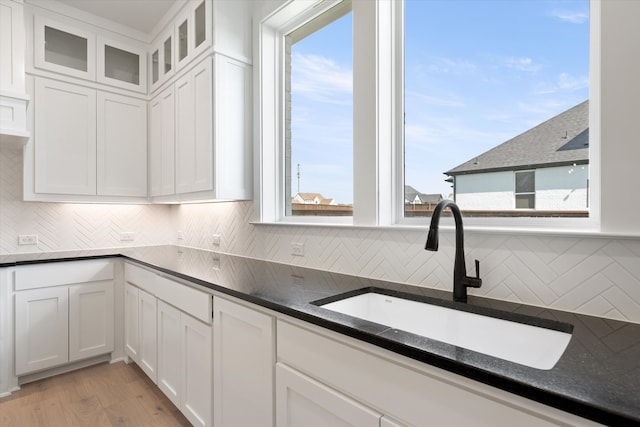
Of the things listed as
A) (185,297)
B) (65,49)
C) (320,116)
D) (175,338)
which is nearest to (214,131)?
(320,116)

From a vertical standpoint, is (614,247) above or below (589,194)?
below

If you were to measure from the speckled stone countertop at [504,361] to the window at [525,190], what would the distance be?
38cm

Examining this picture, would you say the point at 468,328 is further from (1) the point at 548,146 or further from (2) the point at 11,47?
(2) the point at 11,47

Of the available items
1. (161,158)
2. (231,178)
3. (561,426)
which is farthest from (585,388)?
(161,158)

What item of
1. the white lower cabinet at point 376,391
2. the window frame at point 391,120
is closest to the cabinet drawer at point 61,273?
the window frame at point 391,120

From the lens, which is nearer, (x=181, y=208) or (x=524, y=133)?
(x=524, y=133)

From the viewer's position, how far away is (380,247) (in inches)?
64.9

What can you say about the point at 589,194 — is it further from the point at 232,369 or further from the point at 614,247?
the point at 232,369

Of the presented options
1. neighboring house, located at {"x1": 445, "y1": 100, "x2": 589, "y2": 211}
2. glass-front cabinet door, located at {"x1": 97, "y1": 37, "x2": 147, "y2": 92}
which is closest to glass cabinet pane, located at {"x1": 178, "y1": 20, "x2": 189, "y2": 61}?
glass-front cabinet door, located at {"x1": 97, "y1": 37, "x2": 147, "y2": 92}

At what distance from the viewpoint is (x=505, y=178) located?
141cm

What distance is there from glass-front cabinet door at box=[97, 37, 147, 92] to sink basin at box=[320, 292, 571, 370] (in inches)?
110

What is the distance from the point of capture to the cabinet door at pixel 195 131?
2.28 metres

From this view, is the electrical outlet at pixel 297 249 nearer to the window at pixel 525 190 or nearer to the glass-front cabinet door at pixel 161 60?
the window at pixel 525 190

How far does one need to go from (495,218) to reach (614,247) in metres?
0.41
